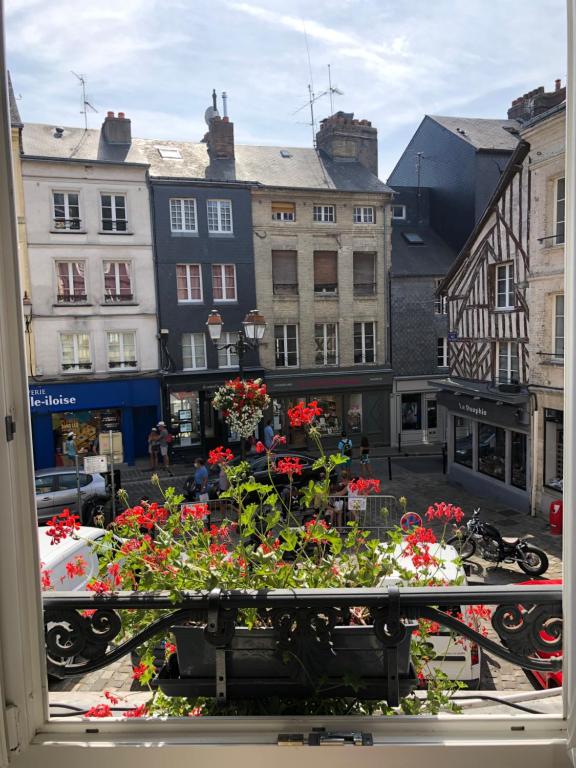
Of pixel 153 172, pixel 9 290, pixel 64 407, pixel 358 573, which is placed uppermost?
pixel 153 172

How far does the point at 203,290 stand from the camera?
29.6ft

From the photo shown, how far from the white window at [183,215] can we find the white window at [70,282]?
153 cm

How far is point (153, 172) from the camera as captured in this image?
876 centimetres

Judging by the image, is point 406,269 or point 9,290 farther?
point 406,269

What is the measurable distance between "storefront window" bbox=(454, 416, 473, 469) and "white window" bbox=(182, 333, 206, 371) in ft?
13.2

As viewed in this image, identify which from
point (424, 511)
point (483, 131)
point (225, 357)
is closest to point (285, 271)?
point (225, 357)

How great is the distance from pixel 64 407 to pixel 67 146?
3.81 metres

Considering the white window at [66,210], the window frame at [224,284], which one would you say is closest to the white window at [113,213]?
the white window at [66,210]

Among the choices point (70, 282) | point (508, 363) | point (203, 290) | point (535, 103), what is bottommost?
point (508, 363)

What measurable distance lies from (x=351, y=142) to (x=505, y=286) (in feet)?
14.3

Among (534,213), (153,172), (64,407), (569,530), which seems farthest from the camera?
(153,172)

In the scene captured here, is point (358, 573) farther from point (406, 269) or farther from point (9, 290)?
point (406, 269)

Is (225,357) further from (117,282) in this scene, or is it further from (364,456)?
Answer: (364,456)

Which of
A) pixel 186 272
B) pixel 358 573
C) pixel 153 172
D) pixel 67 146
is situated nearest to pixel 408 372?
pixel 186 272
